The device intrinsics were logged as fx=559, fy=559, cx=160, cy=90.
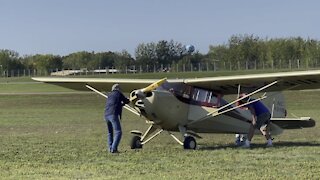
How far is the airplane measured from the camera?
1339cm

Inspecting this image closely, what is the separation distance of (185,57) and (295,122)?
10821cm

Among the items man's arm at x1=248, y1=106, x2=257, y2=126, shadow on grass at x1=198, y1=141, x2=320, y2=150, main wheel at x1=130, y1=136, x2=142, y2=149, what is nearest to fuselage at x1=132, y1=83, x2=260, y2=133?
man's arm at x1=248, y1=106, x2=257, y2=126

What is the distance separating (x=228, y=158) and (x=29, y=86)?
187 feet

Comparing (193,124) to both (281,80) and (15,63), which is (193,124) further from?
(15,63)

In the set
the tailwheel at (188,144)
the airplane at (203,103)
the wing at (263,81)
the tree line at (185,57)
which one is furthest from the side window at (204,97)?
the tree line at (185,57)

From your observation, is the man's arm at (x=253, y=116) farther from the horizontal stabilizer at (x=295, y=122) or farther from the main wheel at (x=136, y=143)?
the main wheel at (x=136, y=143)

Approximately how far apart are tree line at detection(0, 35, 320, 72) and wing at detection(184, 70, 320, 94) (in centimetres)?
7782

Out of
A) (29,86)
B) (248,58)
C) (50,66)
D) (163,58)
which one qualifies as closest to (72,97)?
(29,86)

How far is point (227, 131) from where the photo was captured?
1480 cm

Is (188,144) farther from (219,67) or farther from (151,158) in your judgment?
(219,67)

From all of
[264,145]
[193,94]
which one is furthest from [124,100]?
[264,145]

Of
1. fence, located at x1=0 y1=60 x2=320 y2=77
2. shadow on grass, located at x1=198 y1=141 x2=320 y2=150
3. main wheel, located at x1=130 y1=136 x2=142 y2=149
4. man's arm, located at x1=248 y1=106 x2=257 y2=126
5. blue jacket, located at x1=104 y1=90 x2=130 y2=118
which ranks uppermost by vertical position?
fence, located at x1=0 y1=60 x2=320 y2=77

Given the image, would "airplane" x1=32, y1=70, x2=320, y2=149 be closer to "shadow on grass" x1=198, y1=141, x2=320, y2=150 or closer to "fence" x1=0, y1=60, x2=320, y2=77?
"shadow on grass" x1=198, y1=141, x2=320, y2=150

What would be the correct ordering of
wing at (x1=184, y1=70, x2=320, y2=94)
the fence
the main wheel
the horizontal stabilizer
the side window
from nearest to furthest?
1. wing at (x1=184, y1=70, x2=320, y2=94)
2. the main wheel
3. the side window
4. the horizontal stabilizer
5. the fence
